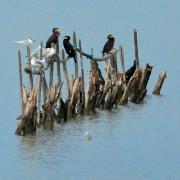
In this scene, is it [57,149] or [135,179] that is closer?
[135,179]

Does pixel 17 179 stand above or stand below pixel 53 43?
below

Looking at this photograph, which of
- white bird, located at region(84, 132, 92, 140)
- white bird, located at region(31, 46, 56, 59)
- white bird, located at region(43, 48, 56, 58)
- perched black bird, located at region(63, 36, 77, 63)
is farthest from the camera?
perched black bird, located at region(63, 36, 77, 63)

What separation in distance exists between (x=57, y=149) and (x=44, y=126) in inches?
141

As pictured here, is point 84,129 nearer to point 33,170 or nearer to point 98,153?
point 98,153

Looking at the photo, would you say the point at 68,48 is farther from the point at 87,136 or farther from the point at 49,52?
the point at 87,136

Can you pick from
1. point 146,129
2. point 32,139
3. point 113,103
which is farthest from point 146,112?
point 32,139

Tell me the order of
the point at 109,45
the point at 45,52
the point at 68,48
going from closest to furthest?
the point at 45,52 < the point at 68,48 < the point at 109,45

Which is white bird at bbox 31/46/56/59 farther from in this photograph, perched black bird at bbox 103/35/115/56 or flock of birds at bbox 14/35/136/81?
perched black bird at bbox 103/35/115/56

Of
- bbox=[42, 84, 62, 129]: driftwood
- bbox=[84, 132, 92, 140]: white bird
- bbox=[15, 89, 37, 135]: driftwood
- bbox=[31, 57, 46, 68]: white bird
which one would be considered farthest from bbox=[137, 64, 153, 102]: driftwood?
bbox=[15, 89, 37, 135]: driftwood

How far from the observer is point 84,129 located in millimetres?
43812

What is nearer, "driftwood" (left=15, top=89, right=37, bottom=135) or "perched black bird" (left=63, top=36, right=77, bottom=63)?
"driftwood" (left=15, top=89, right=37, bottom=135)

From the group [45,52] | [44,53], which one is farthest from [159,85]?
[44,53]

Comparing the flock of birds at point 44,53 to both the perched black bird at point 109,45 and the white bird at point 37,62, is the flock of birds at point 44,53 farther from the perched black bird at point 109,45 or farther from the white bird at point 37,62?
the perched black bird at point 109,45

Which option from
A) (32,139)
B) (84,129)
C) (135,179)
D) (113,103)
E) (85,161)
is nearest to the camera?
(135,179)
